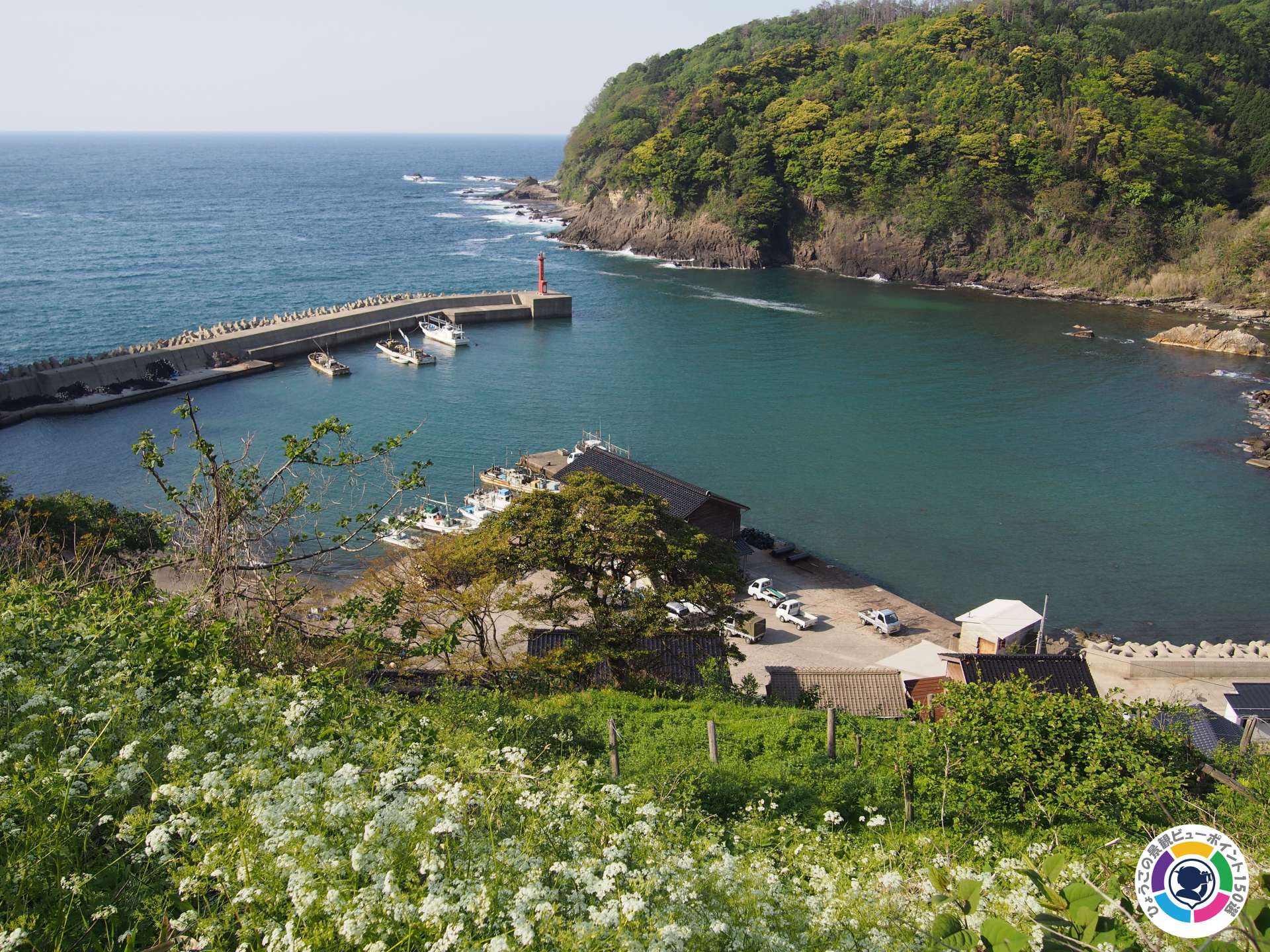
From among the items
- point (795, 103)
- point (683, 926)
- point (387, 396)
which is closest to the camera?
point (683, 926)

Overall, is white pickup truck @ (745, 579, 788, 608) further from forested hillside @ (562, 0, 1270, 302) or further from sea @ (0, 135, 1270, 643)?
forested hillside @ (562, 0, 1270, 302)

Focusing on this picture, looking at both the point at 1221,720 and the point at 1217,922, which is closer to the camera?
the point at 1217,922

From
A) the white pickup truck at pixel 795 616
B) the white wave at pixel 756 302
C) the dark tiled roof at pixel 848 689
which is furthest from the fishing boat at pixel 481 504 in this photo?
the white wave at pixel 756 302

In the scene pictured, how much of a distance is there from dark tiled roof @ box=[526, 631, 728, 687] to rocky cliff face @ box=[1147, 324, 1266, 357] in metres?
42.0

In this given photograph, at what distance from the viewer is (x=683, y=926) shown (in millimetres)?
3777

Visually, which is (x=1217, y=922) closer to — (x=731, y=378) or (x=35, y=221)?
(x=731, y=378)

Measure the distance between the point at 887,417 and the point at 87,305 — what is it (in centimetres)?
4616

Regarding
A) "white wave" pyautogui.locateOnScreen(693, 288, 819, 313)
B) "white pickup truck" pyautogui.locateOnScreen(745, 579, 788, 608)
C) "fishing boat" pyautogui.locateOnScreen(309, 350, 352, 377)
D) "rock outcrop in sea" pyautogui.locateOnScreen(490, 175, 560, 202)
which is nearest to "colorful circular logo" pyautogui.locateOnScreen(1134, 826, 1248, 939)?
"white pickup truck" pyautogui.locateOnScreen(745, 579, 788, 608)

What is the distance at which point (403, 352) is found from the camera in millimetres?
44625

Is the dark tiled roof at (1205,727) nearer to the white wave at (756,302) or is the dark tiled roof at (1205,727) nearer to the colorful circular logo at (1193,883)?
the colorful circular logo at (1193,883)

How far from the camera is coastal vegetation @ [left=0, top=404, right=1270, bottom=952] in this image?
12.7ft

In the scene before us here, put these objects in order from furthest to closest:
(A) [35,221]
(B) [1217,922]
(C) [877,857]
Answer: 1. (A) [35,221]
2. (C) [877,857]
3. (B) [1217,922]

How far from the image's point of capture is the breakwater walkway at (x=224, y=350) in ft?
116

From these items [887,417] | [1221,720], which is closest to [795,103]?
[887,417]
